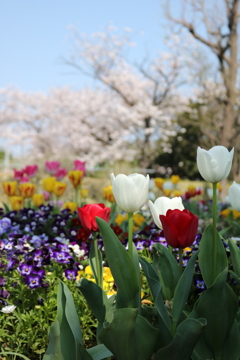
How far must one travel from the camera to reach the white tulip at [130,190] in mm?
1406

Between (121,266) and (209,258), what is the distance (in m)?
0.37

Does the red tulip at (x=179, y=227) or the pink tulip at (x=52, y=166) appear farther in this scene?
the pink tulip at (x=52, y=166)

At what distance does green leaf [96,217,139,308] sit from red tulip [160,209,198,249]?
0.53ft

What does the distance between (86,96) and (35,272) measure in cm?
2107

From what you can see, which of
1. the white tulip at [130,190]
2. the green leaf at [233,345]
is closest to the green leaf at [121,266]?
the white tulip at [130,190]

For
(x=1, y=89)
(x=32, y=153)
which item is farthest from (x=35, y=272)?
(x=1, y=89)

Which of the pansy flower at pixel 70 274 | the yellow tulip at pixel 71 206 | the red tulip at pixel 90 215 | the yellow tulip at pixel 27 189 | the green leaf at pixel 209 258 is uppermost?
→ the red tulip at pixel 90 215

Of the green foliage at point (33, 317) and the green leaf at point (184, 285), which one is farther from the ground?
the green leaf at point (184, 285)

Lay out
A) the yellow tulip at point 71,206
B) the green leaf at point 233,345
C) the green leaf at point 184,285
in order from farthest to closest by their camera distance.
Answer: the yellow tulip at point 71,206 → the green leaf at point 233,345 → the green leaf at point 184,285

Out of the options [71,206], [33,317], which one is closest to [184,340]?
[33,317]

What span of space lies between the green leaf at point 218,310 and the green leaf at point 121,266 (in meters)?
0.22

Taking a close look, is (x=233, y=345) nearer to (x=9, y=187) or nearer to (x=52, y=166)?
(x=9, y=187)

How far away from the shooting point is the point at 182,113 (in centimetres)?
2144

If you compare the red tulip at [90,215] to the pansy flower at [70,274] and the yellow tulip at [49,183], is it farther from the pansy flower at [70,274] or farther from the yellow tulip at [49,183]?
the yellow tulip at [49,183]
